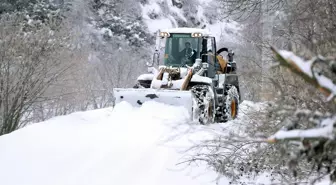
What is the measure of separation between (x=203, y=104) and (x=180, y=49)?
7.11 feet

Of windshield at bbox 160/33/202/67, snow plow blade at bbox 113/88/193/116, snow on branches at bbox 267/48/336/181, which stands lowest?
snow plow blade at bbox 113/88/193/116

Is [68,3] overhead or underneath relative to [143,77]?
overhead

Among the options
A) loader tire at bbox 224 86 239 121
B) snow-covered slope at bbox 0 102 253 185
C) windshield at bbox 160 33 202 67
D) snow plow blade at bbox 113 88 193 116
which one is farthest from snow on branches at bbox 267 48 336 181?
loader tire at bbox 224 86 239 121

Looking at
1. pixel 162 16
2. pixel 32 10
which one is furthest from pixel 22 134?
pixel 162 16

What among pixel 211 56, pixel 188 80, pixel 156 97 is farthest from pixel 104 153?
pixel 211 56

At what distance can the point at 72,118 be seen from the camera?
9555mm

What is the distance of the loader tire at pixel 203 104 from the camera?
33.6 ft

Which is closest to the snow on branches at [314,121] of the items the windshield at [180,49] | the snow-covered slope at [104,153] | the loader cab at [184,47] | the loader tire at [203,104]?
the snow-covered slope at [104,153]

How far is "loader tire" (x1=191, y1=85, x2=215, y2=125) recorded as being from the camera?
33.6 feet

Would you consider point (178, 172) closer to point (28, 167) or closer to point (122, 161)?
point (122, 161)

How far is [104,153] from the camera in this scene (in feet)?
22.5

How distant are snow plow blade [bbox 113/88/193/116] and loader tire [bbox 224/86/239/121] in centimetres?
273

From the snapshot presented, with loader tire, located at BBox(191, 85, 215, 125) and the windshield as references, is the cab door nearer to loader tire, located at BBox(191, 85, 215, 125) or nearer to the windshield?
the windshield

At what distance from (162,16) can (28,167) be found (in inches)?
1369
